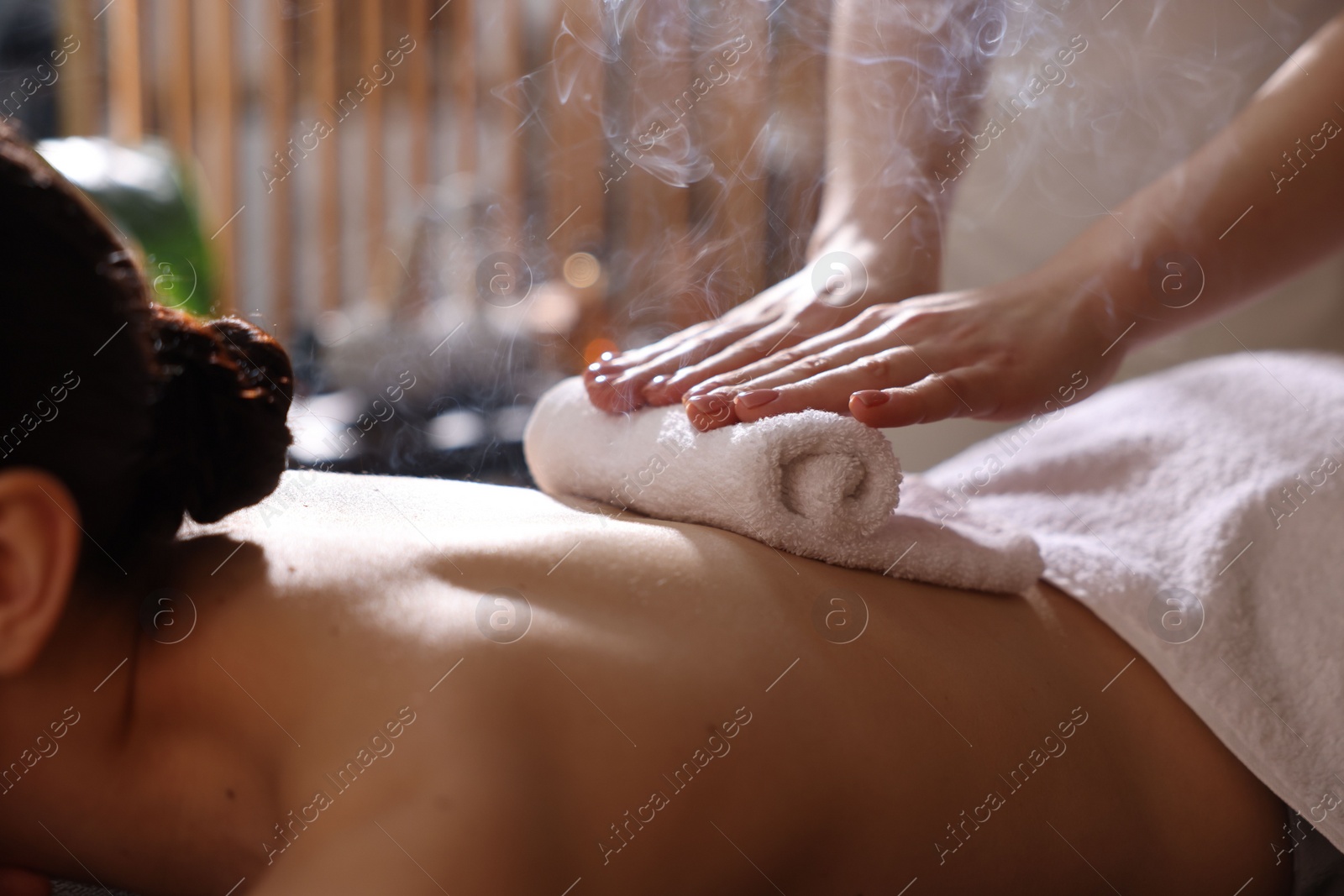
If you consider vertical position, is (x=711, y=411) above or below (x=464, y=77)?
above

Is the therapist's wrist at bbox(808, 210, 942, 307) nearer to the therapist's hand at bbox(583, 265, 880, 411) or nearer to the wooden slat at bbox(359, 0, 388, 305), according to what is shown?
the therapist's hand at bbox(583, 265, 880, 411)

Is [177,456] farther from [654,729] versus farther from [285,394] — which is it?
[654,729]

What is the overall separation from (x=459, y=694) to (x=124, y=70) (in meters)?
3.57

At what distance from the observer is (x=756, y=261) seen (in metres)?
1.37

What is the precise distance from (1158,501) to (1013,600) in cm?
23

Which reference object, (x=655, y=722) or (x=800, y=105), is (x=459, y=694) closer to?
(x=655, y=722)

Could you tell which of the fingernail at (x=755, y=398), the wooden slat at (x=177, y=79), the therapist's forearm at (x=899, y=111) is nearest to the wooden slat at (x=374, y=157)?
the wooden slat at (x=177, y=79)

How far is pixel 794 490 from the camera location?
0.74 metres

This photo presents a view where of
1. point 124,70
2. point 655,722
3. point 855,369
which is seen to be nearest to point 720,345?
point 855,369

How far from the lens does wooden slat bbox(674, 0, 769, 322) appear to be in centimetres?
114

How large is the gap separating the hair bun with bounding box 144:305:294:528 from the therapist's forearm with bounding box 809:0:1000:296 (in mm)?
642

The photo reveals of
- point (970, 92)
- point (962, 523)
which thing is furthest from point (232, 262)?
point (962, 523)

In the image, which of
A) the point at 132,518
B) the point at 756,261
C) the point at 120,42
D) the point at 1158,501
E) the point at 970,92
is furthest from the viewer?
the point at 120,42

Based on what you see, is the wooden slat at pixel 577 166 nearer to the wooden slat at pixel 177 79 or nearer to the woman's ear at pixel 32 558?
the wooden slat at pixel 177 79
